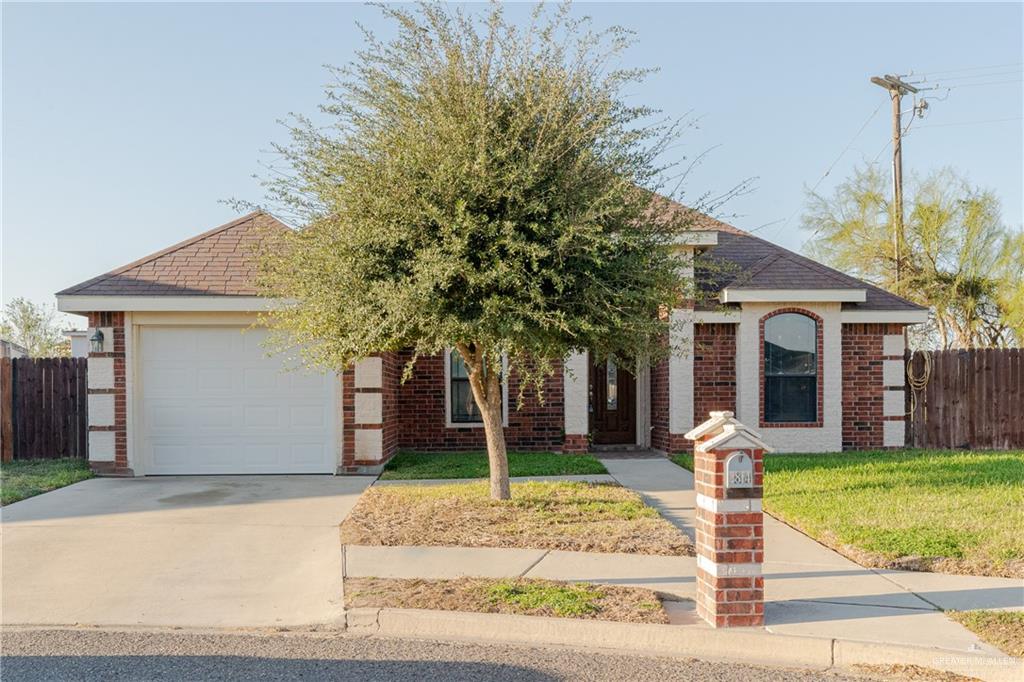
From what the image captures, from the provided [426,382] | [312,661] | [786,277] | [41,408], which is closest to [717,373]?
[786,277]

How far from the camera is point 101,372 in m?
12.5

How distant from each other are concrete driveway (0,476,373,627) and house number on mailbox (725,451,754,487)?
293 centimetres

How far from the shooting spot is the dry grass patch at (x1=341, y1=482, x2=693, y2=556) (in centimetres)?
809

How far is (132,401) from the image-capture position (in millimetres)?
12570

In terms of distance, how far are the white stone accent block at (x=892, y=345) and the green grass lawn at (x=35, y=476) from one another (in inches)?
514

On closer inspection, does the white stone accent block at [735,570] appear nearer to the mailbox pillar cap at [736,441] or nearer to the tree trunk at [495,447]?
the mailbox pillar cap at [736,441]

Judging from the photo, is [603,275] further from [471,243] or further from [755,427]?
[755,427]

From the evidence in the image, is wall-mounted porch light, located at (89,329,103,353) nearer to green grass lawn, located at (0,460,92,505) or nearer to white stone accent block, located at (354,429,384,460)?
green grass lawn, located at (0,460,92,505)

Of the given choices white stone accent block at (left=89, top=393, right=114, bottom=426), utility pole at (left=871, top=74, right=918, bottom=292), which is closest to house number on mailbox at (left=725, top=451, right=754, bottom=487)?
white stone accent block at (left=89, top=393, right=114, bottom=426)

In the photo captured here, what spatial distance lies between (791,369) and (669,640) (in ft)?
33.1

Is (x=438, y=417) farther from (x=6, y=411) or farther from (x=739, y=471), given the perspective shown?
(x=739, y=471)

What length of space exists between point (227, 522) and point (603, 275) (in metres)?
4.83

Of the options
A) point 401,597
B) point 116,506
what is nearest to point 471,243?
point 401,597

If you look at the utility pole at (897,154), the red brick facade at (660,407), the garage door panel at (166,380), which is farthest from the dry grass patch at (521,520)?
the utility pole at (897,154)
